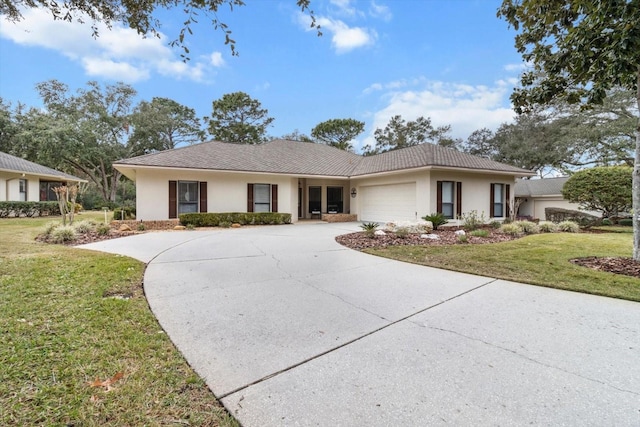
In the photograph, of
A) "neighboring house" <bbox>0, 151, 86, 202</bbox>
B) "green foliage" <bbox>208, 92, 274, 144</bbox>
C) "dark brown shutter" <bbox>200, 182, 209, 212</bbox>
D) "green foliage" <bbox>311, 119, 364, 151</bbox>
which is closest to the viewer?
"dark brown shutter" <bbox>200, 182, 209, 212</bbox>

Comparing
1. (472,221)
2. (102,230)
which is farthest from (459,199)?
(102,230)

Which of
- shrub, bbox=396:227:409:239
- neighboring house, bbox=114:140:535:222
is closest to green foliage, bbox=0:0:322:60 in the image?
shrub, bbox=396:227:409:239

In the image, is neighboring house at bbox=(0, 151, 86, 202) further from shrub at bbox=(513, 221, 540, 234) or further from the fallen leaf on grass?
shrub at bbox=(513, 221, 540, 234)

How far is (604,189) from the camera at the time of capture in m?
12.3

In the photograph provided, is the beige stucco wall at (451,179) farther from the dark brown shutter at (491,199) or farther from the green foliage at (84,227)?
the green foliage at (84,227)

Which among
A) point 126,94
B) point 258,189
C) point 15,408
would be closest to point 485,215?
point 258,189

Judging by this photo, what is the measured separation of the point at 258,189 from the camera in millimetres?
15336

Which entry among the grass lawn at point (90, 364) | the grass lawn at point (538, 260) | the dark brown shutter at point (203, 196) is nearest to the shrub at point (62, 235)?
the grass lawn at point (90, 364)

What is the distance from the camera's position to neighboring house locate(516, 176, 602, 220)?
2095 centimetres

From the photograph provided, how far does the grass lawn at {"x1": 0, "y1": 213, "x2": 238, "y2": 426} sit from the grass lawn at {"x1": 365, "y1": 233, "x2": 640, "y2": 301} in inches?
193

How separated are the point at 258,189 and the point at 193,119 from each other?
72.3ft

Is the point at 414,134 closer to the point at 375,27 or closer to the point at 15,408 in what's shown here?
the point at 375,27

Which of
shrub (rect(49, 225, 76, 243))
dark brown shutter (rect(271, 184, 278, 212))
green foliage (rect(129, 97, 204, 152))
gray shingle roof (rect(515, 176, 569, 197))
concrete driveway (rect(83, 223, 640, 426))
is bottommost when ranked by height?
concrete driveway (rect(83, 223, 640, 426))

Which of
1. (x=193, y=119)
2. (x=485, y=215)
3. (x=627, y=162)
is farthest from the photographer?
(x=193, y=119)
